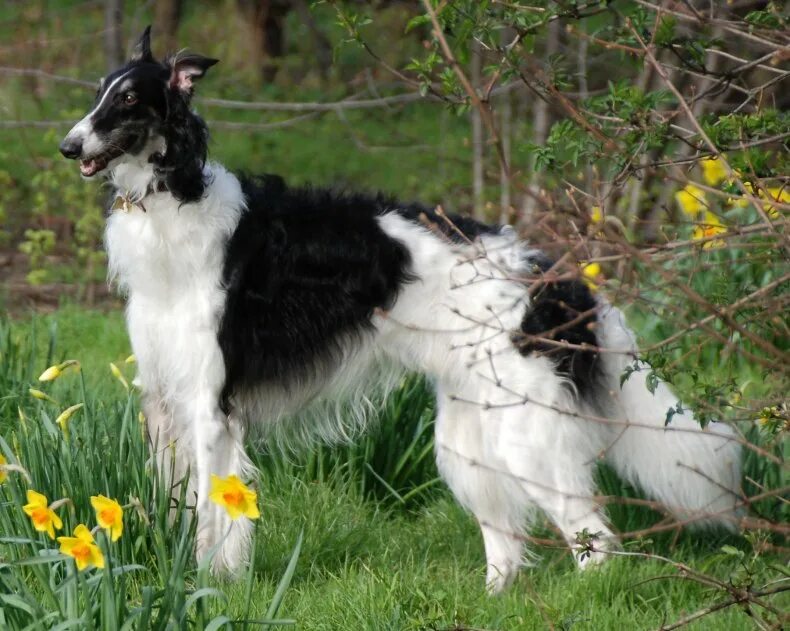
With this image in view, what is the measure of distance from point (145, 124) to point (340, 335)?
3.24ft

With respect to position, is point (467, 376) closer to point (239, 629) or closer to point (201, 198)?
point (201, 198)

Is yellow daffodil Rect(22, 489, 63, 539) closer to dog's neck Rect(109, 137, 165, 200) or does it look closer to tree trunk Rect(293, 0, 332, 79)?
dog's neck Rect(109, 137, 165, 200)

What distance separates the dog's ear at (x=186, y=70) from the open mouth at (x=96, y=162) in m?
0.31

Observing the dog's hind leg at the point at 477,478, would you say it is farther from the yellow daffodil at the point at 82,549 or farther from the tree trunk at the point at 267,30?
the tree trunk at the point at 267,30

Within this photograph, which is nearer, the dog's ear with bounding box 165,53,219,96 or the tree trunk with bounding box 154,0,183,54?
the dog's ear with bounding box 165,53,219,96

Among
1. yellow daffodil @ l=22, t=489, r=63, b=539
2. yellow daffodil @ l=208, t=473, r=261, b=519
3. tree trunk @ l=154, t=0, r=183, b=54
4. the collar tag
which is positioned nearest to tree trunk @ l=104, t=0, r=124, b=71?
tree trunk @ l=154, t=0, r=183, b=54

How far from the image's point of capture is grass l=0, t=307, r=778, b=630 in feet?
9.48

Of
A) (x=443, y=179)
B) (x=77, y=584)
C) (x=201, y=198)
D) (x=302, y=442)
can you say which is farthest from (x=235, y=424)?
(x=443, y=179)

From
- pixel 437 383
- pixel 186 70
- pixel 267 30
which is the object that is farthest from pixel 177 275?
pixel 267 30

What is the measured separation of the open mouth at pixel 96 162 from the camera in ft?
13.0

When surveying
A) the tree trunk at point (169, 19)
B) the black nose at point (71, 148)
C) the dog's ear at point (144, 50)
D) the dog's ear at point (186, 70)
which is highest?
the dog's ear at point (144, 50)

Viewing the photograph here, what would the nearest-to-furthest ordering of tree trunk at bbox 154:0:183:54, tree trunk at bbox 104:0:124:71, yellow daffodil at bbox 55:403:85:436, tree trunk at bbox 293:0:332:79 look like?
yellow daffodil at bbox 55:403:85:436
tree trunk at bbox 104:0:124:71
tree trunk at bbox 293:0:332:79
tree trunk at bbox 154:0:183:54

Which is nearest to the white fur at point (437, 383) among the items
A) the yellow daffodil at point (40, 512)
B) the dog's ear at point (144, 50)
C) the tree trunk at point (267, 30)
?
the dog's ear at point (144, 50)

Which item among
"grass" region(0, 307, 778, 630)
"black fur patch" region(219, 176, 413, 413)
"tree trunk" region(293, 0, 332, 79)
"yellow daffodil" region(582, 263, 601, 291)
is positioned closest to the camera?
"yellow daffodil" region(582, 263, 601, 291)
